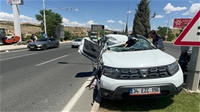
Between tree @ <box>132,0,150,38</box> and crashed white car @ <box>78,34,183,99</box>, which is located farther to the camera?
tree @ <box>132,0,150,38</box>

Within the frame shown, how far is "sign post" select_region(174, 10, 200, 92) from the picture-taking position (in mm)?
3264

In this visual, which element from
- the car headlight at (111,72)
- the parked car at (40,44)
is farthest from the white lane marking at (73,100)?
the parked car at (40,44)

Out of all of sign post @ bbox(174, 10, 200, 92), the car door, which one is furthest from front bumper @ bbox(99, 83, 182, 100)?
the car door

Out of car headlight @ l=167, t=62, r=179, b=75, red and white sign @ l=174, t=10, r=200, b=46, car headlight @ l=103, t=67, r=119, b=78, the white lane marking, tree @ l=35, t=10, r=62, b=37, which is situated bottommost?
the white lane marking

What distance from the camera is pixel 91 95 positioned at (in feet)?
12.7

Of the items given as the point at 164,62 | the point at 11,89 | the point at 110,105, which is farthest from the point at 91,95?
the point at 11,89

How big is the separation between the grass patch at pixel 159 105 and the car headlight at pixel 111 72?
775 millimetres

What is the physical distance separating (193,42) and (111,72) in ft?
7.00

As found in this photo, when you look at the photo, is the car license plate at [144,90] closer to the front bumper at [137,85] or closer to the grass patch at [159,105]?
the front bumper at [137,85]

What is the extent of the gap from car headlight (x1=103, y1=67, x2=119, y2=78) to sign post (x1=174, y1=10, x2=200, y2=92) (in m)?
1.85

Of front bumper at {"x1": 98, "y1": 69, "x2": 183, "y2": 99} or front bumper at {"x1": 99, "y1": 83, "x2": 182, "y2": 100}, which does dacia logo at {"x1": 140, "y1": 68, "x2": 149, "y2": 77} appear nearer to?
front bumper at {"x1": 98, "y1": 69, "x2": 183, "y2": 99}

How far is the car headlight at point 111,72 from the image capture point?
8.95 feet

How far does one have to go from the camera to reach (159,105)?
3.07m

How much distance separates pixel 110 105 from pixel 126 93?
658 millimetres
